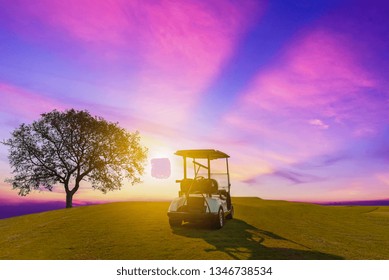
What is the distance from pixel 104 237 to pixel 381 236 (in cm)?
1298

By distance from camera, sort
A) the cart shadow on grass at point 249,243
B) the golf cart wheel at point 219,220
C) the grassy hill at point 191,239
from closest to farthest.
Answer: the cart shadow on grass at point 249,243
the grassy hill at point 191,239
the golf cart wheel at point 219,220

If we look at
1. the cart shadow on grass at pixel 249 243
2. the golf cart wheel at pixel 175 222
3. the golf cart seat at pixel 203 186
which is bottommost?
the cart shadow on grass at pixel 249 243

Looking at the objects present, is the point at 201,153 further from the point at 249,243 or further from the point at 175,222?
the point at 249,243

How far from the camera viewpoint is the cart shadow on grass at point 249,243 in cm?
1230

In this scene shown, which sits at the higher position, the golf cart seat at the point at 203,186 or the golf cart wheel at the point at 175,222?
the golf cart seat at the point at 203,186

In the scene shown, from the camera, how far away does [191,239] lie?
14523 millimetres

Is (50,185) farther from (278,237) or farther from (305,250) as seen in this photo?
(305,250)

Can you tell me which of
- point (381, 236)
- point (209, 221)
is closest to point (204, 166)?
point (209, 221)

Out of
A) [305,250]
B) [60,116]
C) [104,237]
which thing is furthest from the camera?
[60,116]

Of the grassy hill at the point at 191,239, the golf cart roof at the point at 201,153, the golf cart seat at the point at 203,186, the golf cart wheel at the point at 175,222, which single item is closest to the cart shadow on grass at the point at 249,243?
the grassy hill at the point at 191,239

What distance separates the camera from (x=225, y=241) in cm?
1423

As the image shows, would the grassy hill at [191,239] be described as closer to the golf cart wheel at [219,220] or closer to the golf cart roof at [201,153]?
the golf cart wheel at [219,220]

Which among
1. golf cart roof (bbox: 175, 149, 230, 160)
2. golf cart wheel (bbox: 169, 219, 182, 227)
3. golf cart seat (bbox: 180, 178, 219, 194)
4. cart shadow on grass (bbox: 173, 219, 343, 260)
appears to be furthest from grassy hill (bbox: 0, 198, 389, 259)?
golf cart roof (bbox: 175, 149, 230, 160)

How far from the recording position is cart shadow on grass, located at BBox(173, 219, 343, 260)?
40.4 ft
